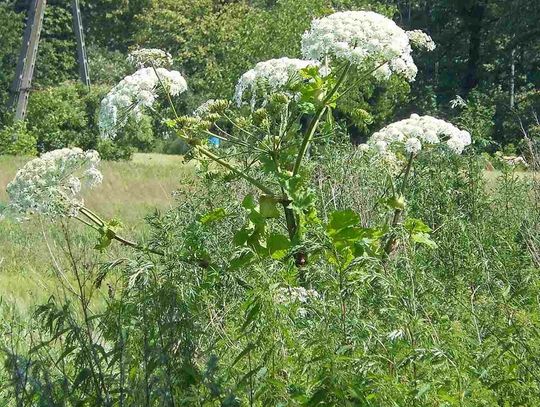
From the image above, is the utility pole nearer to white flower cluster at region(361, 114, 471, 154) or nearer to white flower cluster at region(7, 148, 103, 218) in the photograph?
white flower cluster at region(7, 148, 103, 218)

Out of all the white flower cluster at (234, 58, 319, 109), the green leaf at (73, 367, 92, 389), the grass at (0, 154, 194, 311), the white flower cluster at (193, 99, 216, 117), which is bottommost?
the grass at (0, 154, 194, 311)

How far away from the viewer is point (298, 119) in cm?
583

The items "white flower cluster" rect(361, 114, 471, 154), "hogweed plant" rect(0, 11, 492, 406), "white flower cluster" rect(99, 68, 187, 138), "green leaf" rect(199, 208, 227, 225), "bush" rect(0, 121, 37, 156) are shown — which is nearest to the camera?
"hogweed plant" rect(0, 11, 492, 406)

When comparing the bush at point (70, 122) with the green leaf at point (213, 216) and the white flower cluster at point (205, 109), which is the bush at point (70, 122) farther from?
the green leaf at point (213, 216)

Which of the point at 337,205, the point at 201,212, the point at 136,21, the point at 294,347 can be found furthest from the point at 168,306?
the point at 136,21

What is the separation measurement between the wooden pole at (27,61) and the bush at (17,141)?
5.39 feet

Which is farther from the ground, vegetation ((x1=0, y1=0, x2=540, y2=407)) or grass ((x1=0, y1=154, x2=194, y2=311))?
vegetation ((x1=0, y1=0, x2=540, y2=407))

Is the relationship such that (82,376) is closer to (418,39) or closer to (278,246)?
(278,246)

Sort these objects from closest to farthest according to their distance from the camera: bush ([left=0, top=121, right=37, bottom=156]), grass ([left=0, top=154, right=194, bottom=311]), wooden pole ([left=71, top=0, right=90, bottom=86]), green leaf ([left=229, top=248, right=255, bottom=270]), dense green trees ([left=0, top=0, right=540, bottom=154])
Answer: green leaf ([left=229, top=248, right=255, bottom=270])
grass ([left=0, top=154, right=194, bottom=311])
bush ([left=0, top=121, right=37, bottom=156])
dense green trees ([left=0, top=0, right=540, bottom=154])
wooden pole ([left=71, top=0, right=90, bottom=86])

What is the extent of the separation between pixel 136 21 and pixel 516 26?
26.9 m

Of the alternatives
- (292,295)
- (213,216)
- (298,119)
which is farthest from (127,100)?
(292,295)

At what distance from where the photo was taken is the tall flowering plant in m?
5.25

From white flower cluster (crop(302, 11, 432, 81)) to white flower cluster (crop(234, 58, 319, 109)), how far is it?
0.69 ft

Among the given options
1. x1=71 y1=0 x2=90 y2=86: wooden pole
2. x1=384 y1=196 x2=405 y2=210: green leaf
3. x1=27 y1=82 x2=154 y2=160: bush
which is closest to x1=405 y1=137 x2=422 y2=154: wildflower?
x1=384 y1=196 x2=405 y2=210: green leaf
